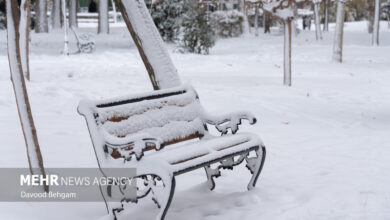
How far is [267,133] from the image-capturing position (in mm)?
7832

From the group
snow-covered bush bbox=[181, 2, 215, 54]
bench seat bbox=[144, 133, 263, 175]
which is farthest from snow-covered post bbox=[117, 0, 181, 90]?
snow-covered bush bbox=[181, 2, 215, 54]

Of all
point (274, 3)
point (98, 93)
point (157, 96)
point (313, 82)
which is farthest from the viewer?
point (313, 82)

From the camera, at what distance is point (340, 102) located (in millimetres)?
10531

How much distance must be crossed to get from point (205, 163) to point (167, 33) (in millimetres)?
20623

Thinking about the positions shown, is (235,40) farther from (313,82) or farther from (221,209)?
(221,209)

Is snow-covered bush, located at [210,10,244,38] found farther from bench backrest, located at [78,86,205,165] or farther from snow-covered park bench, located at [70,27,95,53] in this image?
bench backrest, located at [78,86,205,165]

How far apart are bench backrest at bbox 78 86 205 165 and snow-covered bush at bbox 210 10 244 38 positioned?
87.1ft

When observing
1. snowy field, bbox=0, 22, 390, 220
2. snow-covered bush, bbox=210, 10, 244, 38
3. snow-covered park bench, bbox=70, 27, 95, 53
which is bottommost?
snowy field, bbox=0, 22, 390, 220

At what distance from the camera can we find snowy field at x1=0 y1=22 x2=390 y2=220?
4.60m

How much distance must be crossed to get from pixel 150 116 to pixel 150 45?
1591mm

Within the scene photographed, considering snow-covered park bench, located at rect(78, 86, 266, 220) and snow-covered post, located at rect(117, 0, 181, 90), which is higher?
snow-covered post, located at rect(117, 0, 181, 90)

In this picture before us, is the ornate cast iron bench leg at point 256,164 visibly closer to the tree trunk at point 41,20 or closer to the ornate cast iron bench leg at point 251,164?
the ornate cast iron bench leg at point 251,164

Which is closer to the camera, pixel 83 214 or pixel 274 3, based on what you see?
pixel 83 214

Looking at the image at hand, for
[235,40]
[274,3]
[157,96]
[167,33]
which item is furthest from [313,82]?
[235,40]
